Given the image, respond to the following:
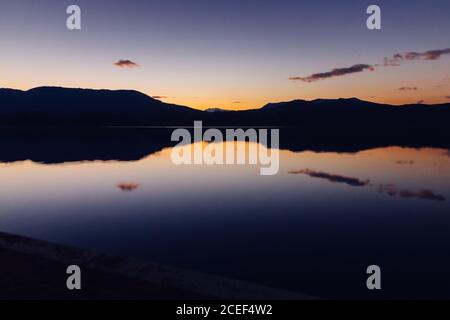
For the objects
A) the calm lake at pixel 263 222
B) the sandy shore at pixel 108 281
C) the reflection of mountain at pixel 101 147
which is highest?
the reflection of mountain at pixel 101 147

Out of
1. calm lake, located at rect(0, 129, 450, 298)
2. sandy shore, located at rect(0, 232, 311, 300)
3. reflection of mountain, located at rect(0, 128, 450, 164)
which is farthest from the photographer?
reflection of mountain, located at rect(0, 128, 450, 164)

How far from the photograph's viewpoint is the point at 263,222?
498 inches

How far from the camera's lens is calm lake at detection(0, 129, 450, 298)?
8312 mm

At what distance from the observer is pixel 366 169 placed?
2748cm

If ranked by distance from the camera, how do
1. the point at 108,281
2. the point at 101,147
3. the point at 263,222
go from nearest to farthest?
1. the point at 108,281
2. the point at 263,222
3. the point at 101,147

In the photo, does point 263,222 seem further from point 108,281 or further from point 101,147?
point 101,147

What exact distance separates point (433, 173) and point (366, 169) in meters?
4.84

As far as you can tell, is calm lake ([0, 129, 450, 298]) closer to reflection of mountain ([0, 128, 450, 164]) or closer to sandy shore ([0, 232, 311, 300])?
sandy shore ([0, 232, 311, 300])

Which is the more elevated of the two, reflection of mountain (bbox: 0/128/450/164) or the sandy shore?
reflection of mountain (bbox: 0/128/450/164)

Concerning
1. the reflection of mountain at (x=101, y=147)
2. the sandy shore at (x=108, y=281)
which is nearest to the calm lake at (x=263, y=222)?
the sandy shore at (x=108, y=281)

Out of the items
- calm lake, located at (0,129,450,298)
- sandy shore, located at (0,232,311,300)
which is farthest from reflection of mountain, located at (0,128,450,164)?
sandy shore, located at (0,232,311,300)

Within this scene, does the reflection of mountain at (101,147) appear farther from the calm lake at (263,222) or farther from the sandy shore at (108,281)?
the sandy shore at (108,281)

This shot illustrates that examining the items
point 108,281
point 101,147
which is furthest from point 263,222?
point 101,147

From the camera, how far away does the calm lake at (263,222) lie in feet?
27.3
